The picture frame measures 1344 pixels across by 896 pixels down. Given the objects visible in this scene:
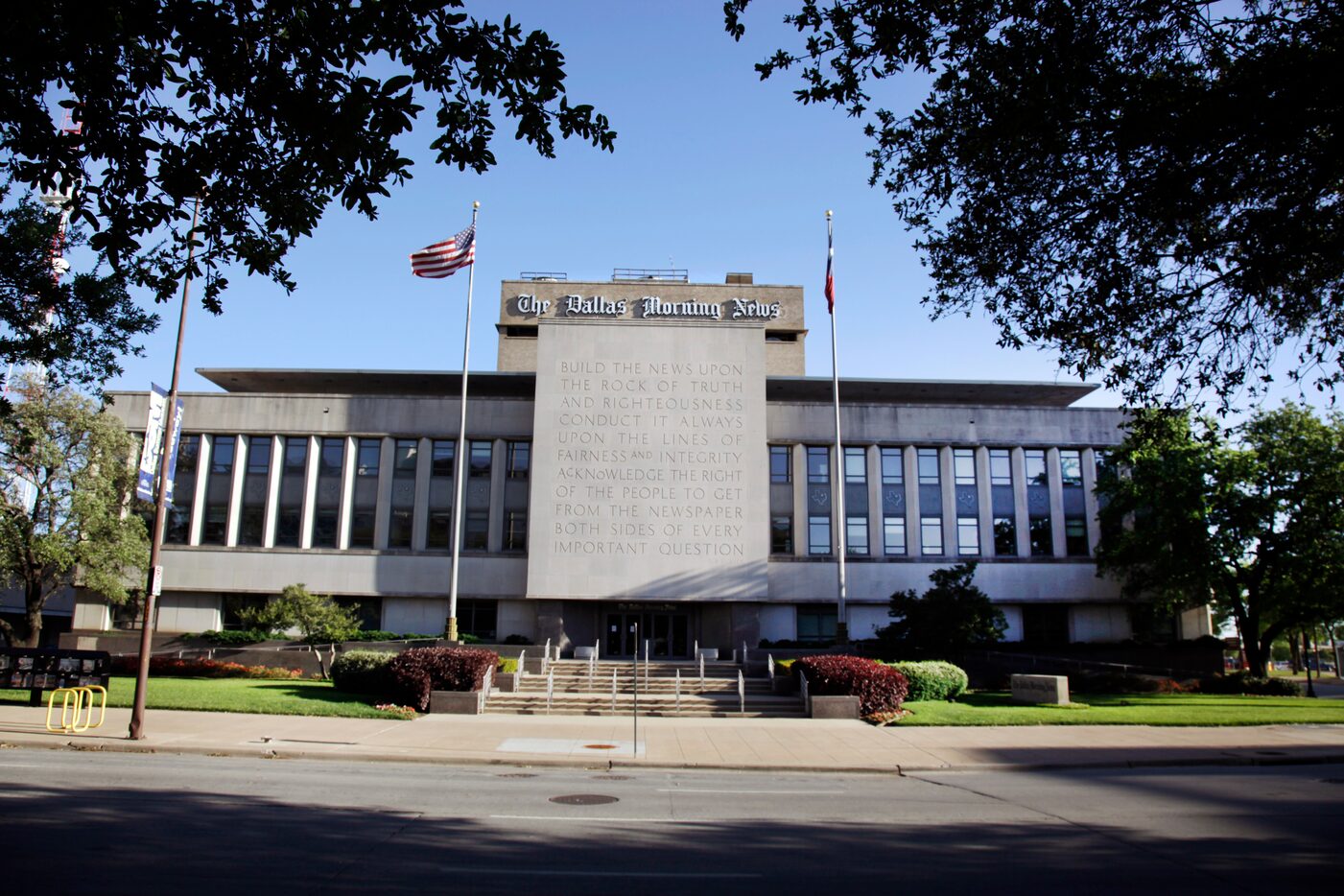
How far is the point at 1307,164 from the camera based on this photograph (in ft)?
38.2

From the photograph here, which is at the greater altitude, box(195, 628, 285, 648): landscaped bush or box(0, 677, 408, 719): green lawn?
box(195, 628, 285, 648): landscaped bush

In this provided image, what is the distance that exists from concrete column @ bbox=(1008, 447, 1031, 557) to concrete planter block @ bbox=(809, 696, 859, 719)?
2388 centimetres

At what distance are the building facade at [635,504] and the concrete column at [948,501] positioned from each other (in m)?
0.14

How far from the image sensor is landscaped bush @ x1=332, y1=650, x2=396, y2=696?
28656 millimetres

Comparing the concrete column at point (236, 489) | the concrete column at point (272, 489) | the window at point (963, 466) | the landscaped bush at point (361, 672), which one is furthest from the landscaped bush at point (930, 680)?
the concrete column at point (236, 489)

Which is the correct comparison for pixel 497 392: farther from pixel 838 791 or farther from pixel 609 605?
pixel 838 791

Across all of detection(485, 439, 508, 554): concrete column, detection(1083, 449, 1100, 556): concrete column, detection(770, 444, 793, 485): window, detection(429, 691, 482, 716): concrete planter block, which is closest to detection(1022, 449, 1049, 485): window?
→ detection(1083, 449, 1100, 556): concrete column

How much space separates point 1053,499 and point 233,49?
4630cm

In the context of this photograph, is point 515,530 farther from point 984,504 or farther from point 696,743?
point 696,743

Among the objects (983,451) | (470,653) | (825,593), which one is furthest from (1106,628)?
(470,653)

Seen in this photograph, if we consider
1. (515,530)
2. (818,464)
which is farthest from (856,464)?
(515,530)

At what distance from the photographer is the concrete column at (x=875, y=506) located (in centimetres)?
4706

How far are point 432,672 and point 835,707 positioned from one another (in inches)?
484

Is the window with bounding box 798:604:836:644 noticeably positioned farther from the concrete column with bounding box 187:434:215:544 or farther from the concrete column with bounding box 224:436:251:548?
the concrete column with bounding box 187:434:215:544
